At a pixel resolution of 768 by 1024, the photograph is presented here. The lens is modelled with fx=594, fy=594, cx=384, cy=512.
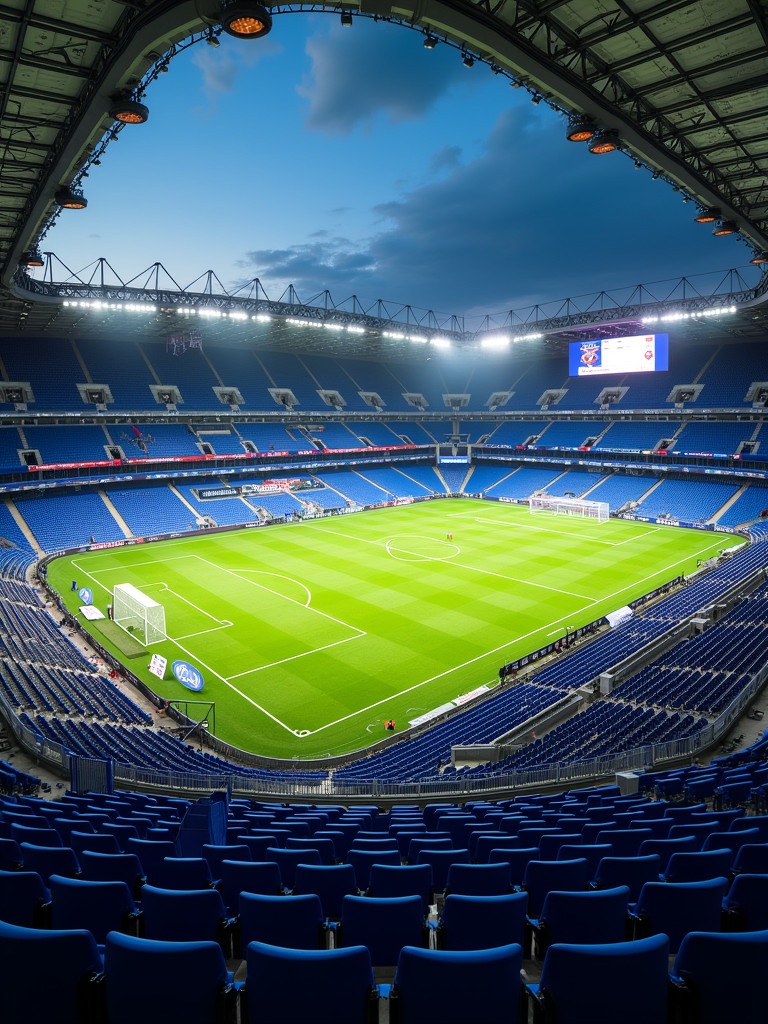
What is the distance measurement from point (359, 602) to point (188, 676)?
12.5m

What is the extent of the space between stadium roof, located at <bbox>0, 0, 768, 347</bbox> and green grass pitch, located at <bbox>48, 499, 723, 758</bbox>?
20.4m

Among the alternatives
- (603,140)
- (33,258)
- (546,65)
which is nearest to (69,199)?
(33,258)

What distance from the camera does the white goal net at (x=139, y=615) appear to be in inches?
1164

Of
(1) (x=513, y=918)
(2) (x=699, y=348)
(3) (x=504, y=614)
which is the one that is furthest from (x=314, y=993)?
(2) (x=699, y=348)

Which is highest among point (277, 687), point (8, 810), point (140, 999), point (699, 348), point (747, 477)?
point (699, 348)

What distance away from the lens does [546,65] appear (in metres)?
14.0

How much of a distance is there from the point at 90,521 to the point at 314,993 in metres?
53.4

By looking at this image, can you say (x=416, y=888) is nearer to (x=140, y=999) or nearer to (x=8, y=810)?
(x=140, y=999)

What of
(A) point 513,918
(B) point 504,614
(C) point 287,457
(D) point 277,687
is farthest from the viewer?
(C) point 287,457

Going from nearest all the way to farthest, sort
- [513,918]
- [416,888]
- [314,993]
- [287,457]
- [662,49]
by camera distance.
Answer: [314,993] → [513,918] → [416,888] → [662,49] → [287,457]

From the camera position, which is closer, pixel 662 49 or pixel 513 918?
pixel 513 918

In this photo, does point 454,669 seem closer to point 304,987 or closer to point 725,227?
point 725,227

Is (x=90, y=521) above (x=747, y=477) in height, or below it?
below

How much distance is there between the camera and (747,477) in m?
58.6
